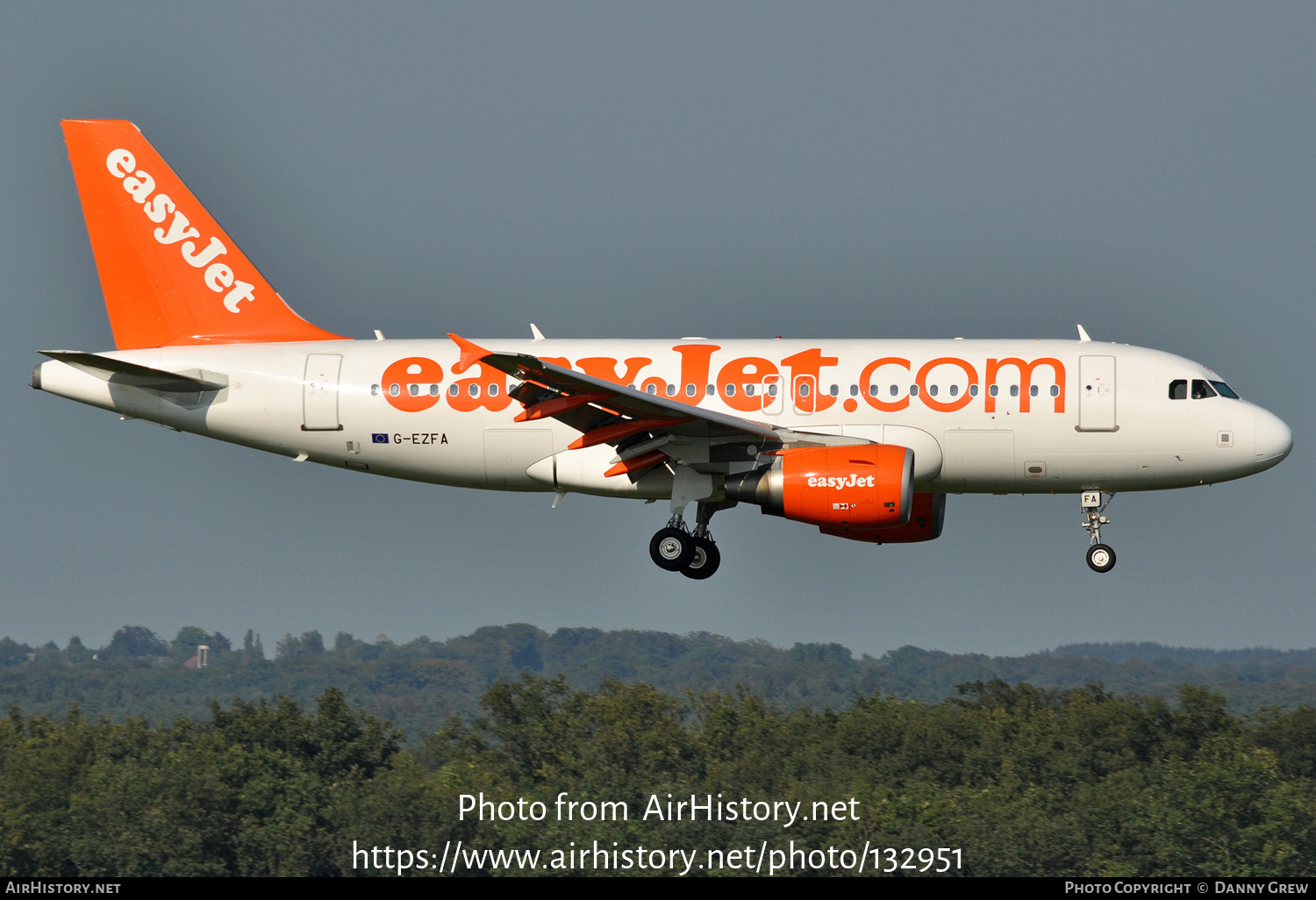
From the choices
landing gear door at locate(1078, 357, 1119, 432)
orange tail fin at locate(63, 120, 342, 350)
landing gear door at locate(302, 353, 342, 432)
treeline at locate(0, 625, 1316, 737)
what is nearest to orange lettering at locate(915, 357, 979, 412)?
landing gear door at locate(1078, 357, 1119, 432)

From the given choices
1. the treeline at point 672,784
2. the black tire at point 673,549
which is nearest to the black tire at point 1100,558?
the black tire at point 673,549

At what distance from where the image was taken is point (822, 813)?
84812 millimetres

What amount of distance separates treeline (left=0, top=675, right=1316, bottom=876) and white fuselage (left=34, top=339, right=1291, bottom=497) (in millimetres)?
51325

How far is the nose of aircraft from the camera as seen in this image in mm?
31906

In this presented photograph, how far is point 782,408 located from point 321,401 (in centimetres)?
989

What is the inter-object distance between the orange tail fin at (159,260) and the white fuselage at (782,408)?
174cm

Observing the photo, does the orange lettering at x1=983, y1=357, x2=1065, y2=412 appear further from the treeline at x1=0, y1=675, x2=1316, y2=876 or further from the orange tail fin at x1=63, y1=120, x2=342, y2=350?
the treeline at x1=0, y1=675, x2=1316, y2=876

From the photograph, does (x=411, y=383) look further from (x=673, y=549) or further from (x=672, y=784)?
(x=672, y=784)

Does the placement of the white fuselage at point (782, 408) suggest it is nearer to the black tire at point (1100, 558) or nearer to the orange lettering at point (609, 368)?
the orange lettering at point (609, 368)

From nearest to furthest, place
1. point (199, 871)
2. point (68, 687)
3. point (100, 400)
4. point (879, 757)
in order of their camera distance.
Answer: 1. point (100, 400)
2. point (199, 871)
3. point (879, 757)
4. point (68, 687)

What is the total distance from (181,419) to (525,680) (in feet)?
210

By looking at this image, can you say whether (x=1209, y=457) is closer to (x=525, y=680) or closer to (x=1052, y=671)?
(x=525, y=680)

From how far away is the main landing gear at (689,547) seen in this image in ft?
108

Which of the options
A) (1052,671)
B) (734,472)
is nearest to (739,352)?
(734,472)
